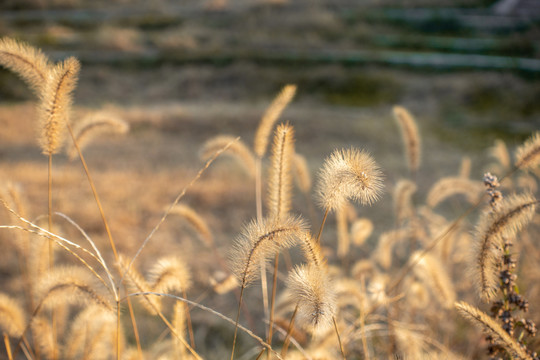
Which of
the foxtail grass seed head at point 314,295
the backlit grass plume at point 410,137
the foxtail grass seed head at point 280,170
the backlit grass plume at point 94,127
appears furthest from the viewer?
the backlit grass plume at point 410,137

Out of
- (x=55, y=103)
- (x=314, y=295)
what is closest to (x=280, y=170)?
(x=314, y=295)

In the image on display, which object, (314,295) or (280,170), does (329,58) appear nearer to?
(280,170)

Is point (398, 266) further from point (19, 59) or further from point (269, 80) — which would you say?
point (269, 80)

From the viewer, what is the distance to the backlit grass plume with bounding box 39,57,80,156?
1238mm

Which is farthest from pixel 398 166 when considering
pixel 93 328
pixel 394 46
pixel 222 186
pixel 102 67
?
pixel 394 46

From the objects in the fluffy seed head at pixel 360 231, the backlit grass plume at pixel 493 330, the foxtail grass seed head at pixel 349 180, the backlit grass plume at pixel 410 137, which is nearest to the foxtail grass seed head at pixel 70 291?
the foxtail grass seed head at pixel 349 180

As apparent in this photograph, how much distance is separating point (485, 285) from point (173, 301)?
243 centimetres

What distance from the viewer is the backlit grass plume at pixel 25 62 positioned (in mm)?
1277

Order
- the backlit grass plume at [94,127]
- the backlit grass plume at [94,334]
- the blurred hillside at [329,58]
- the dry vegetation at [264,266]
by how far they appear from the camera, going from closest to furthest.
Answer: the dry vegetation at [264,266] → the backlit grass plume at [94,334] → the backlit grass plume at [94,127] → the blurred hillside at [329,58]

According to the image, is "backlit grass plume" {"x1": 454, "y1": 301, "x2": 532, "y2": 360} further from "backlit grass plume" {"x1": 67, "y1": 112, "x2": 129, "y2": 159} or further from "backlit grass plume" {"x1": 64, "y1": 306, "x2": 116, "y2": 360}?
"backlit grass plume" {"x1": 67, "y1": 112, "x2": 129, "y2": 159}

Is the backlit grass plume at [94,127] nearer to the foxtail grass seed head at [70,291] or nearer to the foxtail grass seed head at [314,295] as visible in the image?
the foxtail grass seed head at [70,291]

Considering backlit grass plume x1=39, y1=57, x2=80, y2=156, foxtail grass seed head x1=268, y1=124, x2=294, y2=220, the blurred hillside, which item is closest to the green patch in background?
the blurred hillside

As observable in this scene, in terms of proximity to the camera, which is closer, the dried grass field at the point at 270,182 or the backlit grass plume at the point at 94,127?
the dried grass field at the point at 270,182

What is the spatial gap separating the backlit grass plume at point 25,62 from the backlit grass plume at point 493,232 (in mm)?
1450
